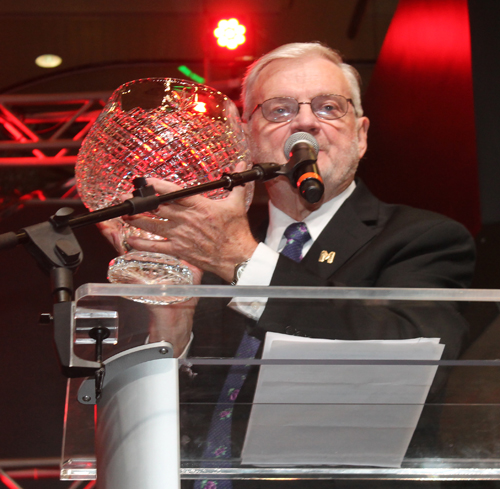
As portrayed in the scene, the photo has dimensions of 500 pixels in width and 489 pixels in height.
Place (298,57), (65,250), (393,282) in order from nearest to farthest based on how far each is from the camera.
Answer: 1. (65,250)
2. (393,282)
3. (298,57)

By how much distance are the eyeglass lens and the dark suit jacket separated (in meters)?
0.20

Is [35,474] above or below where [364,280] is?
below

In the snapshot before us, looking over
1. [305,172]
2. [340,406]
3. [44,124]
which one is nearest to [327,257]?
[305,172]

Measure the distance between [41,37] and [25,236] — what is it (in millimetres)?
3013

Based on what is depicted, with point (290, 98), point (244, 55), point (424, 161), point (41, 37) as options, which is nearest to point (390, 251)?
point (290, 98)

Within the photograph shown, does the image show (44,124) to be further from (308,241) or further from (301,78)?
(308,241)

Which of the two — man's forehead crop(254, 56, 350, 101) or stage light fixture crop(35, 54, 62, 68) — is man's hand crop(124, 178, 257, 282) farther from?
stage light fixture crop(35, 54, 62, 68)

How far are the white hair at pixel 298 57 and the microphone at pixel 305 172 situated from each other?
0.78m

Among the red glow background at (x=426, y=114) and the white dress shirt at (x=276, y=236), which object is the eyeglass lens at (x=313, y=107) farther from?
the red glow background at (x=426, y=114)

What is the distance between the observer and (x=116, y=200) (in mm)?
1028

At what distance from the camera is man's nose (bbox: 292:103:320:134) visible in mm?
1556

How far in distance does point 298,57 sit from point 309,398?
120 cm

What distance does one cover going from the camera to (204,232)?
1077 millimetres

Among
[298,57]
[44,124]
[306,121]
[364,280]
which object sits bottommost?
[364,280]
